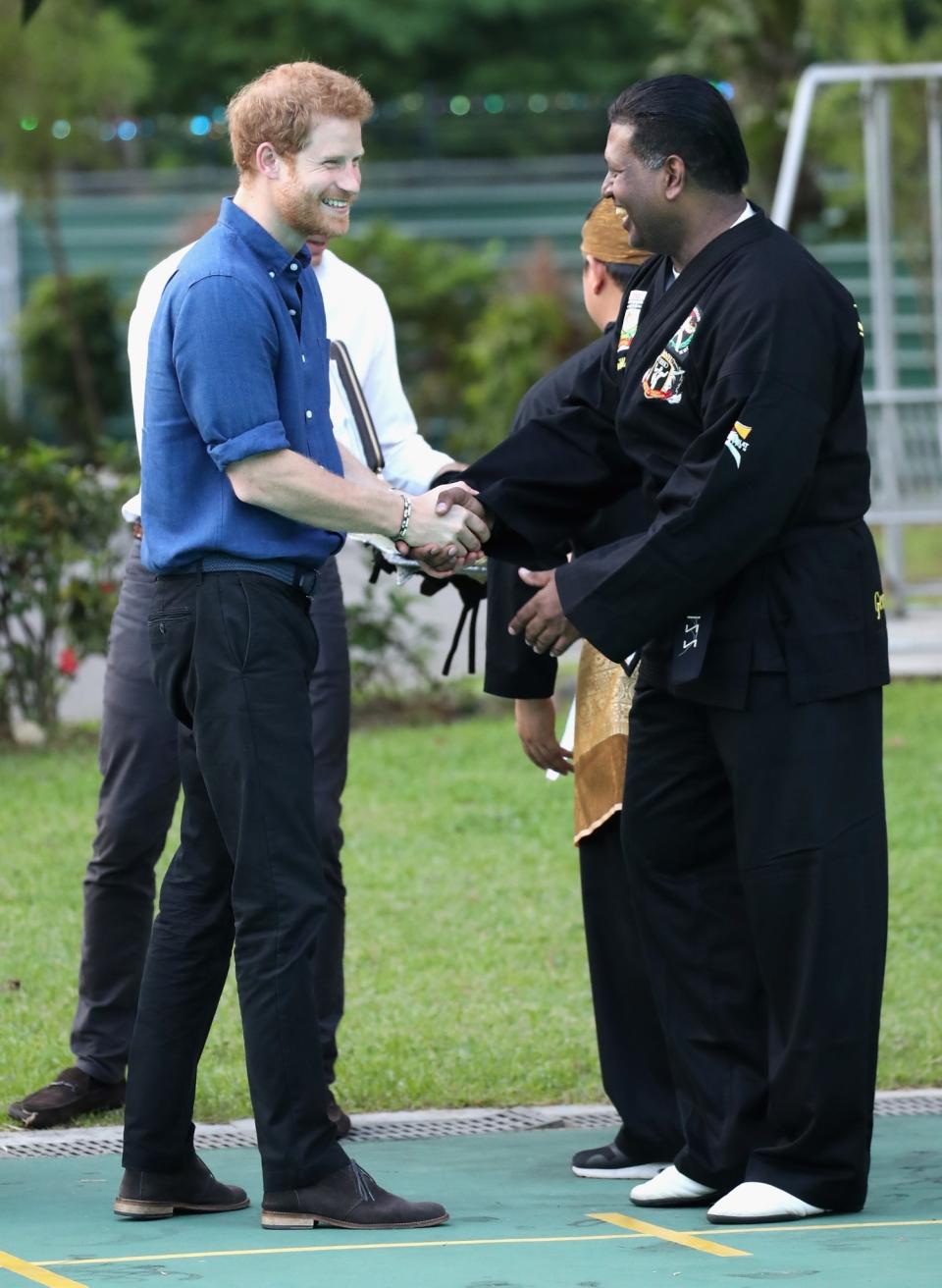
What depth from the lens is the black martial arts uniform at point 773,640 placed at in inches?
153

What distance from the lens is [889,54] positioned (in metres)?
19.2

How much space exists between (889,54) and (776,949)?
649 inches

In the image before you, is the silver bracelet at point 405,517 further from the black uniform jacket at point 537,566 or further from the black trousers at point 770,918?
the black trousers at point 770,918

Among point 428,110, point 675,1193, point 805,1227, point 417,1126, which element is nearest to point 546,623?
point 675,1193

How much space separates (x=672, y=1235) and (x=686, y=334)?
1590 mm

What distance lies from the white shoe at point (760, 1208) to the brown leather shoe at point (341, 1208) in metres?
0.53

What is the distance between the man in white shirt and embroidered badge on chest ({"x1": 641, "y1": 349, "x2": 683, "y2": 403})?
855 millimetres

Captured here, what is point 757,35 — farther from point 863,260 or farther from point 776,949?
point 776,949

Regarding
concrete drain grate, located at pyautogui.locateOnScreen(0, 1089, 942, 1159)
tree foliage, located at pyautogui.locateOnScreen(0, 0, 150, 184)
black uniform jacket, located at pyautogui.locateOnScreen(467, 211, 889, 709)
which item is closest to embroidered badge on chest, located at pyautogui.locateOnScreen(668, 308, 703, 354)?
black uniform jacket, located at pyautogui.locateOnScreen(467, 211, 889, 709)

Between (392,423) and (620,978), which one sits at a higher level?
(392,423)

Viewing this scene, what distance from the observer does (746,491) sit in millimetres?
3854

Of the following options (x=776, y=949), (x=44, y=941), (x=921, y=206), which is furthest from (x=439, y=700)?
(x=921, y=206)

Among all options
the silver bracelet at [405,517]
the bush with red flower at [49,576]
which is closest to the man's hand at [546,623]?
the silver bracelet at [405,517]

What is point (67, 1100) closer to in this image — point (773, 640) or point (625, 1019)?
point (625, 1019)
